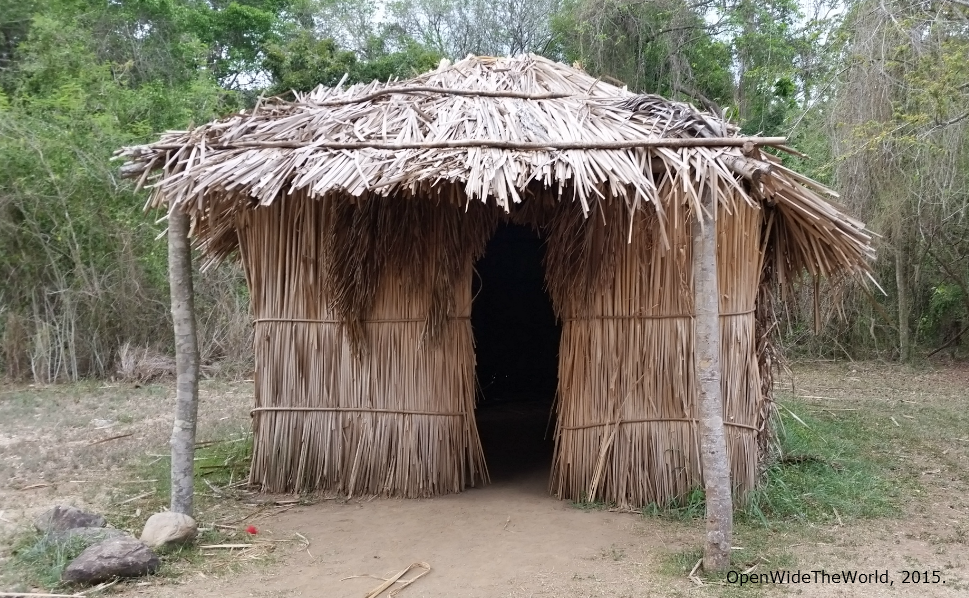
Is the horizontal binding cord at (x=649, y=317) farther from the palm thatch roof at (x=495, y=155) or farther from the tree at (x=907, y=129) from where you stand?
the tree at (x=907, y=129)

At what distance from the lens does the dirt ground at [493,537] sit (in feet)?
11.7

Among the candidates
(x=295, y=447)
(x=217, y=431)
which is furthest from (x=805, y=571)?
(x=217, y=431)

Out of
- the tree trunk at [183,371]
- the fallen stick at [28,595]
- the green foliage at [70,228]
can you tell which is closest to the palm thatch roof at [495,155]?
the tree trunk at [183,371]

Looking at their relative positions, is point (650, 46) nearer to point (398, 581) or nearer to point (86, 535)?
point (398, 581)

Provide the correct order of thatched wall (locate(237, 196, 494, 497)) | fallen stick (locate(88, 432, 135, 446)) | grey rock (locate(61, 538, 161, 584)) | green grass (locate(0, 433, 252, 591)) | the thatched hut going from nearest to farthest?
1. grey rock (locate(61, 538, 161, 584))
2. green grass (locate(0, 433, 252, 591))
3. the thatched hut
4. thatched wall (locate(237, 196, 494, 497))
5. fallen stick (locate(88, 432, 135, 446))

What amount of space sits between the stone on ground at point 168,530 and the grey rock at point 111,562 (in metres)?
0.17

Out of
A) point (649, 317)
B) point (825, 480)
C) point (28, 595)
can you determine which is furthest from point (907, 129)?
point (28, 595)

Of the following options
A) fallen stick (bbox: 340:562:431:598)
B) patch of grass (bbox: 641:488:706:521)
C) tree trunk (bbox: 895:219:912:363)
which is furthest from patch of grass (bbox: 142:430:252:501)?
tree trunk (bbox: 895:219:912:363)

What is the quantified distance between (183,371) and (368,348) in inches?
46.6

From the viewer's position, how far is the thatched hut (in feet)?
14.5

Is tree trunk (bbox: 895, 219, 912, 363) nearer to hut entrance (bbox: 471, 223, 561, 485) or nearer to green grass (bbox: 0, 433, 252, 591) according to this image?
hut entrance (bbox: 471, 223, 561, 485)

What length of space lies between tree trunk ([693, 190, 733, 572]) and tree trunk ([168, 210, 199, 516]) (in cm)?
268

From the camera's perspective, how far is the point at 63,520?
154 inches

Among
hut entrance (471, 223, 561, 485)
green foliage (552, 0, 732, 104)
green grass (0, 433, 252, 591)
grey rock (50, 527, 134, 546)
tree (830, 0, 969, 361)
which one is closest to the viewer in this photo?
green grass (0, 433, 252, 591)
